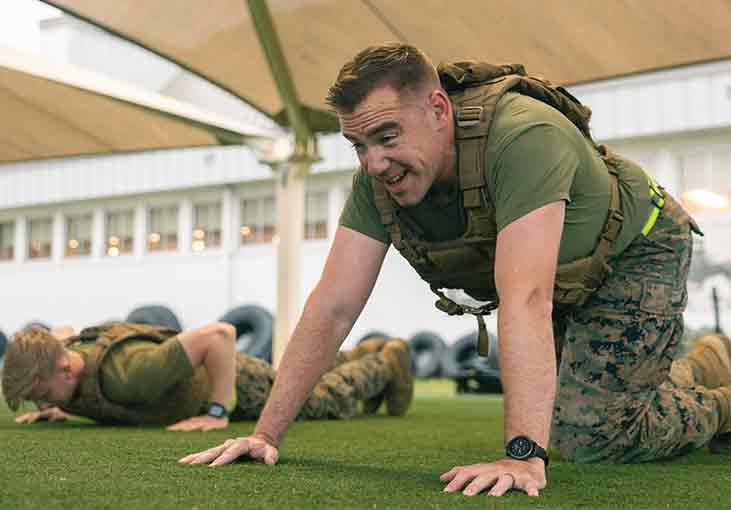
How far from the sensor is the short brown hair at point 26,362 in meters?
3.75

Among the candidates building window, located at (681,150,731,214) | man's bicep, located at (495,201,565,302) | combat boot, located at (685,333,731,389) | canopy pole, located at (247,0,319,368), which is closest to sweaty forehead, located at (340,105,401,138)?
man's bicep, located at (495,201,565,302)

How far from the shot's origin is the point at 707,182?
50.2ft

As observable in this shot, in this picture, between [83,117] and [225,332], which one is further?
[83,117]

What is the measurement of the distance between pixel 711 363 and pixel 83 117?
6.66 metres

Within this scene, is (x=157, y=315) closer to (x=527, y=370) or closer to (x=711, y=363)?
(x=711, y=363)

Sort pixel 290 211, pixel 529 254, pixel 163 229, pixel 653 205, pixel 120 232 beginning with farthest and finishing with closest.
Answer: pixel 120 232
pixel 163 229
pixel 290 211
pixel 653 205
pixel 529 254

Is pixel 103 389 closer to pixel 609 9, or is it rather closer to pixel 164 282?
pixel 609 9

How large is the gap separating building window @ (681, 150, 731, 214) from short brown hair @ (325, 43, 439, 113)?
45.9 feet

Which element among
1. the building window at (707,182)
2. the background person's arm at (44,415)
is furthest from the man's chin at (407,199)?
the building window at (707,182)

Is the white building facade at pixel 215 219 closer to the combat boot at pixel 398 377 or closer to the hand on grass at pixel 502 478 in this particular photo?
the combat boot at pixel 398 377

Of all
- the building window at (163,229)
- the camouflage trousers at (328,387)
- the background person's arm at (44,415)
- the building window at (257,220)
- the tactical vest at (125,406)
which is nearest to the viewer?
the tactical vest at (125,406)

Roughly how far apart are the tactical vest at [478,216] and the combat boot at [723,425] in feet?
2.22

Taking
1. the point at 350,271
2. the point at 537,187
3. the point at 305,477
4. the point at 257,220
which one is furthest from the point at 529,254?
the point at 257,220

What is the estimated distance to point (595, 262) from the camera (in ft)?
8.70
